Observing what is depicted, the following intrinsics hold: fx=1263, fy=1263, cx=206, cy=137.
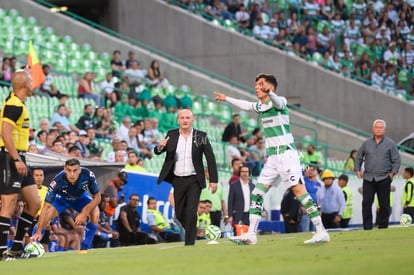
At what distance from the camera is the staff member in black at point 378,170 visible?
74.0 feet

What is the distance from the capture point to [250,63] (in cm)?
4106

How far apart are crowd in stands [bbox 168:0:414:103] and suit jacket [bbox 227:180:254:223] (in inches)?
640

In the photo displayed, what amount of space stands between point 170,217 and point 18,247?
11.2m

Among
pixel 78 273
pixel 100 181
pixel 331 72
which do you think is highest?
pixel 331 72

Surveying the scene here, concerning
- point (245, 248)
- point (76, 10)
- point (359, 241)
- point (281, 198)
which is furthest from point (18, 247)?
point (76, 10)

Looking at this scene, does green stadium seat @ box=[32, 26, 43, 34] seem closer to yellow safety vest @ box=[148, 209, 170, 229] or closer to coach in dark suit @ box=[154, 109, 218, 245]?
yellow safety vest @ box=[148, 209, 170, 229]

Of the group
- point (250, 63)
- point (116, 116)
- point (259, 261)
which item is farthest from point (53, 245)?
point (250, 63)

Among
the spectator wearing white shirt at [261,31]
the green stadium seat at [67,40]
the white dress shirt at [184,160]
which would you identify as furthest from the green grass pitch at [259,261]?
the spectator wearing white shirt at [261,31]

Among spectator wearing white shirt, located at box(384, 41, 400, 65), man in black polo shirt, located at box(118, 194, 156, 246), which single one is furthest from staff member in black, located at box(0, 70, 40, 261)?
spectator wearing white shirt, located at box(384, 41, 400, 65)

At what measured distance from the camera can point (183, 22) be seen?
41.2m

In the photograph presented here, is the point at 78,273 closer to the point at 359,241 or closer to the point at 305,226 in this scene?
the point at 359,241

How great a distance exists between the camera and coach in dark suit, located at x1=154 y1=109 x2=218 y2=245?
1777 centimetres

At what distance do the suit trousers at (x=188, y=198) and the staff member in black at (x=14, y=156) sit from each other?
124 inches

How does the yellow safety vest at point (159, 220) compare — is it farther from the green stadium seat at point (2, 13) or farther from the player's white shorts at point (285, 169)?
the green stadium seat at point (2, 13)
